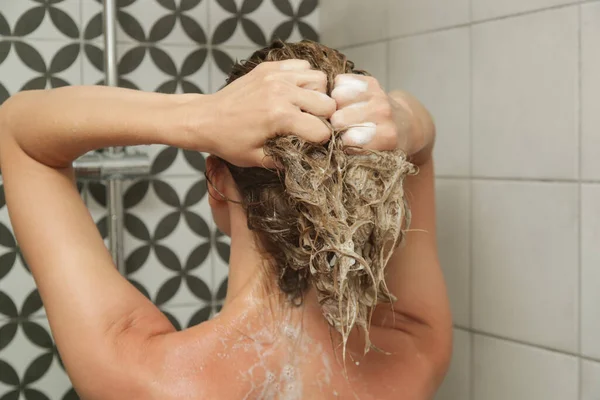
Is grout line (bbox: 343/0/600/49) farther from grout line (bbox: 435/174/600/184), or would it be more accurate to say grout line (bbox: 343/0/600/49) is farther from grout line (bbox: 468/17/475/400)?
grout line (bbox: 435/174/600/184)

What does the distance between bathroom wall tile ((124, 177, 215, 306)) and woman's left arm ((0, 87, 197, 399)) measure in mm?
753

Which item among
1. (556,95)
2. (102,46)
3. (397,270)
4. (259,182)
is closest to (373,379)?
(397,270)

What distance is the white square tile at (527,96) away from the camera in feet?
3.86

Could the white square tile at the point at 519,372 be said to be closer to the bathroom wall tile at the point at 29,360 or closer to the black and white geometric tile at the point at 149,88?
the black and white geometric tile at the point at 149,88

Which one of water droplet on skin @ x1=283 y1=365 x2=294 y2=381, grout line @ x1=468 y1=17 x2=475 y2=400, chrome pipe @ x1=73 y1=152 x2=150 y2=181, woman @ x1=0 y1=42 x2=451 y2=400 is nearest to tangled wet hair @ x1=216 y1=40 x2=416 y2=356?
woman @ x1=0 y1=42 x2=451 y2=400

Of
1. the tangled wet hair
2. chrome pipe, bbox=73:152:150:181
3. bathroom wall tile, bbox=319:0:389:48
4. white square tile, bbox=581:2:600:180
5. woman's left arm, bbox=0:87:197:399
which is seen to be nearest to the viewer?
the tangled wet hair

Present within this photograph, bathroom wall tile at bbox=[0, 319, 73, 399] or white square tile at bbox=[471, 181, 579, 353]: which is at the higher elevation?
white square tile at bbox=[471, 181, 579, 353]

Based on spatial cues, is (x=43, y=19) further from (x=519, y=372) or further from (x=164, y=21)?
(x=519, y=372)

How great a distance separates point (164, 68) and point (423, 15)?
2.20 ft

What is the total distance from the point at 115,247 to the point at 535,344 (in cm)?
97

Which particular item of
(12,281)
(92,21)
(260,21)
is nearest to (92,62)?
(92,21)

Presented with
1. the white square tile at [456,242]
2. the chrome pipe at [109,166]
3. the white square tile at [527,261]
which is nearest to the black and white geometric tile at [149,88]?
the chrome pipe at [109,166]

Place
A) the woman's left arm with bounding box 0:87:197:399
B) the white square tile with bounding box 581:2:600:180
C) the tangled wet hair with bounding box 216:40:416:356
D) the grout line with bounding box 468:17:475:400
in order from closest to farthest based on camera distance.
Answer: the tangled wet hair with bounding box 216:40:416:356 → the woman's left arm with bounding box 0:87:197:399 → the white square tile with bounding box 581:2:600:180 → the grout line with bounding box 468:17:475:400

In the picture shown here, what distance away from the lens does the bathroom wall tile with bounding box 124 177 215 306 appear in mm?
1763
